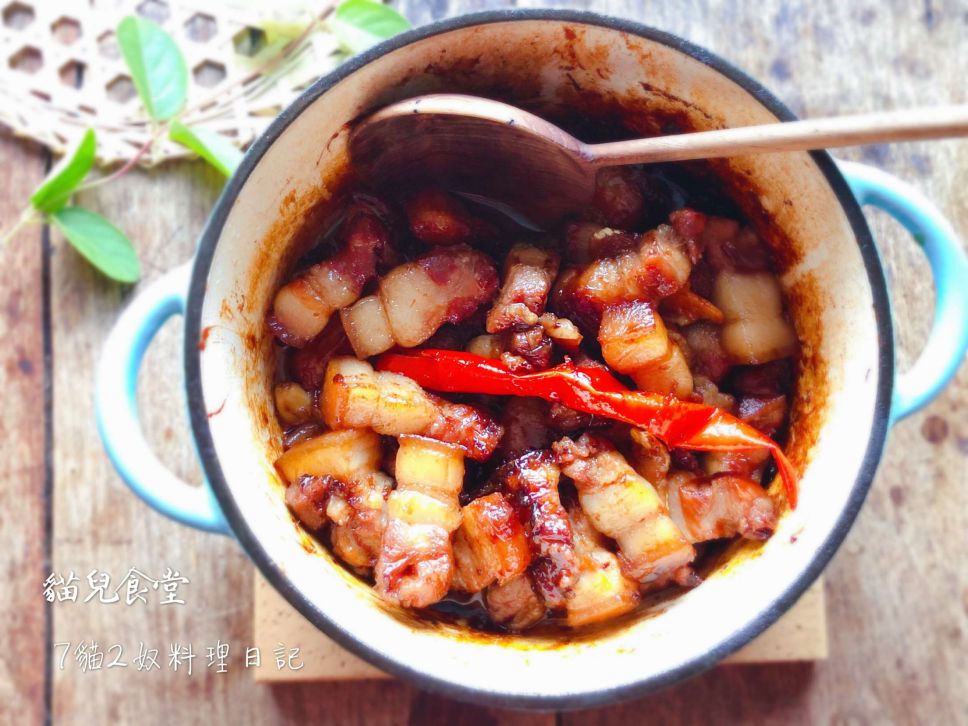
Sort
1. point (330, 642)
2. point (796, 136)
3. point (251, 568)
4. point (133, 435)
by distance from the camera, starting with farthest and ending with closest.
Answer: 1. point (251, 568)
2. point (330, 642)
3. point (133, 435)
4. point (796, 136)

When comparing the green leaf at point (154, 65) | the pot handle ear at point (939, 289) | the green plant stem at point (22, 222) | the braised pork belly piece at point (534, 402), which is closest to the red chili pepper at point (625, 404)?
the braised pork belly piece at point (534, 402)

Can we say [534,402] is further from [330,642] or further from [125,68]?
[125,68]

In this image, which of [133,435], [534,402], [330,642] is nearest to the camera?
[133,435]

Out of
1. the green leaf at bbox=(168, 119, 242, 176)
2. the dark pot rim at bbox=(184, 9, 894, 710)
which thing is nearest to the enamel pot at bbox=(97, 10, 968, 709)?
the dark pot rim at bbox=(184, 9, 894, 710)

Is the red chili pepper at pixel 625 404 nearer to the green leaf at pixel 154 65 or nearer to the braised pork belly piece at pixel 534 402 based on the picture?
the braised pork belly piece at pixel 534 402

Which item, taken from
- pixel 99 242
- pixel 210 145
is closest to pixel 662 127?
pixel 210 145

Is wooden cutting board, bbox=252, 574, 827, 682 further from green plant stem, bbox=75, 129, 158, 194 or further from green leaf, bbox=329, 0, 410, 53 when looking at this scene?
green leaf, bbox=329, 0, 410, 53
